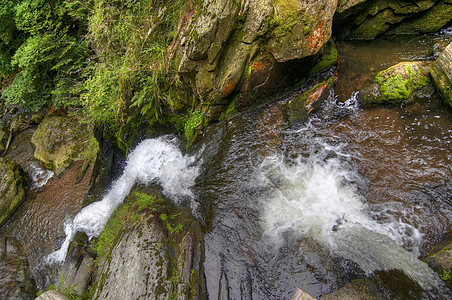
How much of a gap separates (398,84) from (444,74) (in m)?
0.70

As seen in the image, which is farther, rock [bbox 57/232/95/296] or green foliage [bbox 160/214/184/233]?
rock [bbox 57/232/95/296]

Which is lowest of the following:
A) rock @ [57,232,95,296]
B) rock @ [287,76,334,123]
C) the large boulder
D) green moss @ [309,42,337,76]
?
rock @ [57,232,95,296]

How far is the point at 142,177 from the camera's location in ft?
20.5

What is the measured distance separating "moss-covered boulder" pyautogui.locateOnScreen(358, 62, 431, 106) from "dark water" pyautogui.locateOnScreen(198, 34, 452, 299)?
0.22 m

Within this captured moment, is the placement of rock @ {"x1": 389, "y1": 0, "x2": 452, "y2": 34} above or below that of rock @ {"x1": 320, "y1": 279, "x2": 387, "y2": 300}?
above

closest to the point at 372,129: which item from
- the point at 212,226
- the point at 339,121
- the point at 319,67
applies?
the point at 339,121

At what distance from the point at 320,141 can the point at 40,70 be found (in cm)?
926

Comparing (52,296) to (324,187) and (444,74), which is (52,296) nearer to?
(324,187)

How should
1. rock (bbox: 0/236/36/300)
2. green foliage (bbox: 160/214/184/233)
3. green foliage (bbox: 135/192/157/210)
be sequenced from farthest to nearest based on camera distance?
rock (bbox: 0/236/36/300) → green foliage (bbox: 135/192/157/210) → green foliage (bbox: 160/214/184/233)

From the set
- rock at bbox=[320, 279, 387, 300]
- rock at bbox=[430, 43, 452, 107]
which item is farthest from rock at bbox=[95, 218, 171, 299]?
rock at bbox=[430, 43, 452, 107]

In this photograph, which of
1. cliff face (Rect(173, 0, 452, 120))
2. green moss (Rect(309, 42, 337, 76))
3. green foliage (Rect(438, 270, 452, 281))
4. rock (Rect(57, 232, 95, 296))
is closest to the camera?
green foliage (Rect(438, 270, 452, 281))

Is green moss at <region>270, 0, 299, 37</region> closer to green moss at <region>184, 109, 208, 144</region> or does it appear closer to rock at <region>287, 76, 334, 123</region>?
rock at <region>287, 76, 334, 123</region>

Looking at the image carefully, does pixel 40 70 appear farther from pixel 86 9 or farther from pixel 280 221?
pixel 280 221

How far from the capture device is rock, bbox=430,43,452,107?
440 cm
